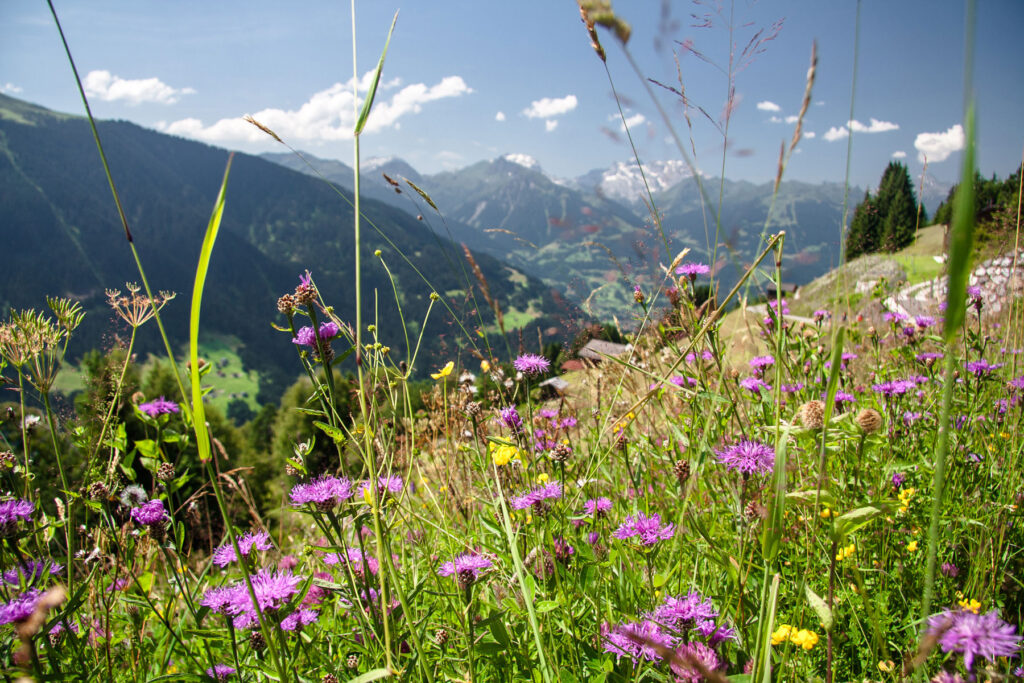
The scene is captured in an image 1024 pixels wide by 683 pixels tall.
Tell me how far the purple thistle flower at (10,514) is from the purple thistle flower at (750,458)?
67.8 inches

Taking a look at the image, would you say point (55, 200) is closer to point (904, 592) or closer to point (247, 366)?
point (247, 366)

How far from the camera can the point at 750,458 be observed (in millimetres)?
1173

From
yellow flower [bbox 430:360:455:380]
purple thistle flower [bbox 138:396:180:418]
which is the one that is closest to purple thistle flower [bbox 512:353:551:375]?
yellow flower [bbox 430:360:455:380]

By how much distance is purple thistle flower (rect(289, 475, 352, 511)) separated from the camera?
1.12 metres

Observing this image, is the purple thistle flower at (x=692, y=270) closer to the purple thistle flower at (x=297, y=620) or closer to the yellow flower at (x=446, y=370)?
the yellow flower at (x=446, y=370)

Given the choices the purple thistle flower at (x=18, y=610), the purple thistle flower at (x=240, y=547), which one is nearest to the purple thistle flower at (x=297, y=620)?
the purple thistle flower at (x=240, y=547)

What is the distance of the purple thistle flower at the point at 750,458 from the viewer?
3.77 ft

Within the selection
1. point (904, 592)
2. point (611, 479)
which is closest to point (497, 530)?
point (611, 479)

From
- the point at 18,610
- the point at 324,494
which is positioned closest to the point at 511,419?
the point at 324,494

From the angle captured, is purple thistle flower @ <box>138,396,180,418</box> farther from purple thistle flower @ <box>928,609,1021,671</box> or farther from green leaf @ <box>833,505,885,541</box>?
purple thistle flower @ <box>928,609,1021,671</box>

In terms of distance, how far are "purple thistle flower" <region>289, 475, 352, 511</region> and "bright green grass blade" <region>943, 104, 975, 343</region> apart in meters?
1.08

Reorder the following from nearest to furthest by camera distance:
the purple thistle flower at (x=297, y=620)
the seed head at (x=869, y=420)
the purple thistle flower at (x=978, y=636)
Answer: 1. the purple thistle flower at (x=978, y=636)
2. the seed head at (x=869, y=420)
3. the purple thistle flower at (x=297, y=620)

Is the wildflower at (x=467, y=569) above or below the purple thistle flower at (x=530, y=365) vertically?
below

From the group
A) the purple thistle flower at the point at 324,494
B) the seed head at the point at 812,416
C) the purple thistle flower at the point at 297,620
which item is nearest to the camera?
the seed head at the point at 812,416
